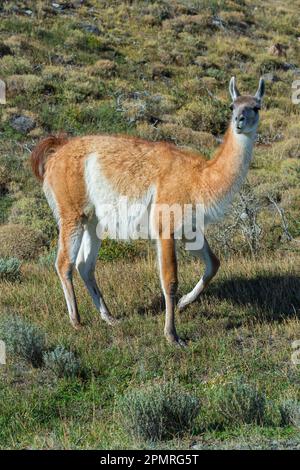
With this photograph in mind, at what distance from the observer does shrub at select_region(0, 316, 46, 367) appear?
6438mm

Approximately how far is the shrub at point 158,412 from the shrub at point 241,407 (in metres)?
0.22

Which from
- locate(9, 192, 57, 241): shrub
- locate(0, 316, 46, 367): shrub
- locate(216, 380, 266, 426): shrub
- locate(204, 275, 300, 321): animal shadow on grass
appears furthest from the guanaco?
locate(9, 192, 57, 241): shrub

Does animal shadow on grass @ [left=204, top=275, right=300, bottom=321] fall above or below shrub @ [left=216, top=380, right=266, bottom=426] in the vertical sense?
below

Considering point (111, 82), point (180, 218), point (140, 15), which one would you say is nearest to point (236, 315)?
point (180, 218)

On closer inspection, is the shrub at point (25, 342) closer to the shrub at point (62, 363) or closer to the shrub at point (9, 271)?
the shrub at point (62, 363)

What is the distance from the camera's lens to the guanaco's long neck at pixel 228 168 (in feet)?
22.3

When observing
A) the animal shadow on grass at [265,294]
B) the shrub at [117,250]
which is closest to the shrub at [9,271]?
the shrub at [117,250]

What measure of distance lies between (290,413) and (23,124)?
15481 millimetres

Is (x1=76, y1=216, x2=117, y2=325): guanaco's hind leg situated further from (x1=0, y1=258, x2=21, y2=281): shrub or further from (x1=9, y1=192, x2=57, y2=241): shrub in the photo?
(x1=9, y1=192, x2=57, y2=241): shrub

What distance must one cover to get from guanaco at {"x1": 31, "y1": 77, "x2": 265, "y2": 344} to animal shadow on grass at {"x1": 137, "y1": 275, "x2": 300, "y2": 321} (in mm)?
449

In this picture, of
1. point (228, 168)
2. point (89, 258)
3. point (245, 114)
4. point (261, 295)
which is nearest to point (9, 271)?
point (89, 258)

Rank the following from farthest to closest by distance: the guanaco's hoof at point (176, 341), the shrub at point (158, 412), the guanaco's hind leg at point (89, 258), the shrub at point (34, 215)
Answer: the shrub at point (34, 215), the guanaco's hind leg at point (89, 258), the guanaco's hoof at point (176, 341), the shrub at point (158, 412)

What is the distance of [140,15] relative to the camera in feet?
106
